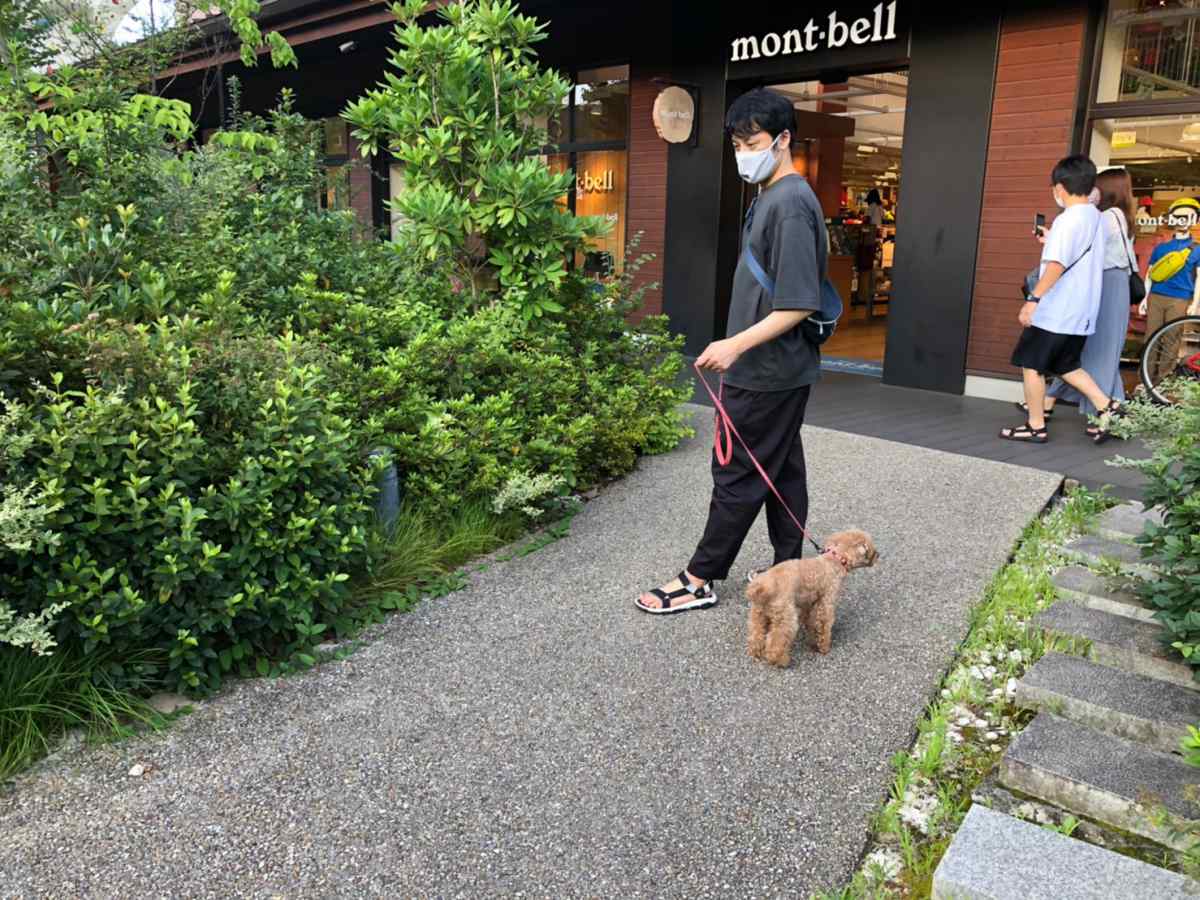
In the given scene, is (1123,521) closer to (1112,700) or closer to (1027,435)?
(1027,435)

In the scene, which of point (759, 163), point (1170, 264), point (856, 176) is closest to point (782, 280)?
point (759, 163)

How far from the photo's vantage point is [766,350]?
3268 mm

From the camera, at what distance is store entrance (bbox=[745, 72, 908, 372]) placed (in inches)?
418

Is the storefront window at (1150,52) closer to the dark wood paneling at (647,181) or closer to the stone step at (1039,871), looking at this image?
the dark wood paneling at (647,181)

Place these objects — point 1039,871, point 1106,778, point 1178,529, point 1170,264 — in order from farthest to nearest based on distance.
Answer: point 1170,264 → point 1178,529 → point 1106,778 → point 1039,871

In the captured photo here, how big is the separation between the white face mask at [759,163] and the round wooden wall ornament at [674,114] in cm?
610

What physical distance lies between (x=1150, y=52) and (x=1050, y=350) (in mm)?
2692

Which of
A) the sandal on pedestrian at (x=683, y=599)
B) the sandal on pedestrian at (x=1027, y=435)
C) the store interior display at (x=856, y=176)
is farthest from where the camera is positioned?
the store interior display at (x=856, y=176)

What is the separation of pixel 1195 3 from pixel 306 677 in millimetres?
7385

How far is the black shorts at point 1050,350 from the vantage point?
227 inches

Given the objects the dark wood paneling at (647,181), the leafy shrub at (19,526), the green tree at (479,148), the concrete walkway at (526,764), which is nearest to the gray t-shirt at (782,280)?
the concrete walkway at (526,764)

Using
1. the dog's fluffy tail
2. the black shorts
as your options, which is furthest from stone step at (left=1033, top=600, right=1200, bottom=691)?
the black shorts

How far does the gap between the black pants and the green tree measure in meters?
1.98

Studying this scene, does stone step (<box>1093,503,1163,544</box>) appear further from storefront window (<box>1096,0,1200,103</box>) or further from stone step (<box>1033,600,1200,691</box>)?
storefront window (<box>1096,0,1200,103</box>)
